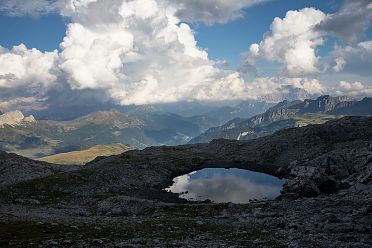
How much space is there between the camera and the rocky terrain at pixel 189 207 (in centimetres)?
4156

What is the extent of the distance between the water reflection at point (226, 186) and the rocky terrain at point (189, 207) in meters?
4.90

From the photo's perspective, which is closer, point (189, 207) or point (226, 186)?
point (189, 207)

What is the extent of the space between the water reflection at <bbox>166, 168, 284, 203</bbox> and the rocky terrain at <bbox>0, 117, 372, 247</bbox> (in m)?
4.90

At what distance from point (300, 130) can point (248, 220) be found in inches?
4825

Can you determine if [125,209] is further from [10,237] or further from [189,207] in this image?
[10,237]

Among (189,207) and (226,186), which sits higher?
(189,207)

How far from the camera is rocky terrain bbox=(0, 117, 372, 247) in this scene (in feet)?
136

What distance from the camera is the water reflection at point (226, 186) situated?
105900mm

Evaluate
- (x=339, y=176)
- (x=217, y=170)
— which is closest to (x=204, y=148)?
(x=217, y=170)

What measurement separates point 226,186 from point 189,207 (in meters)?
58.8

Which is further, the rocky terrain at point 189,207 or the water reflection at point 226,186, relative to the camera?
the water reflection at point 226,186

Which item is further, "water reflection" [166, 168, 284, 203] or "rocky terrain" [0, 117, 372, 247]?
"water reflection" [166, 168, 284, 203]

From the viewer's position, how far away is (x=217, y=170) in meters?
153

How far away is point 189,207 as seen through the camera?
71.3 m
